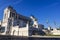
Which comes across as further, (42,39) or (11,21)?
(11,21)

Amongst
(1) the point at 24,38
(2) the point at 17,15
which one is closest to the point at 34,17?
(2) the point at 17,15

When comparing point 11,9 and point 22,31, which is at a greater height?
point 11,9

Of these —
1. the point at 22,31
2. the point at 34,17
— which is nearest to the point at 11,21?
the point at 22,31

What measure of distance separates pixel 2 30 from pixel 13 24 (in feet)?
18.6

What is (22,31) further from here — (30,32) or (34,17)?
(34,17)

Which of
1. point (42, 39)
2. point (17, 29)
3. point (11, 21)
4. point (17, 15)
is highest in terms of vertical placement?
point (17, 15)

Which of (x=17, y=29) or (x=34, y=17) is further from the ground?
(x=34, y=17)

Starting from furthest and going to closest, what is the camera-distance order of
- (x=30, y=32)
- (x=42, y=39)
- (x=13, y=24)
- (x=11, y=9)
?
(x=11, y=9), (x=13, y=24), (x=30, y=32), (x=42, y=39)

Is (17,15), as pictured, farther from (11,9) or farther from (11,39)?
(11,39)

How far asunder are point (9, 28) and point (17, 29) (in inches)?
209

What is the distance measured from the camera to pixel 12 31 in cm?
4644

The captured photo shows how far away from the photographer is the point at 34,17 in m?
64.7

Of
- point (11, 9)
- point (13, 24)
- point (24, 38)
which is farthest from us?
point (11, 9)

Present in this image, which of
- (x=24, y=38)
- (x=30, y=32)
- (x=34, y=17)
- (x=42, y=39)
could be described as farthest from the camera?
(x=34, y=17)
